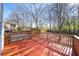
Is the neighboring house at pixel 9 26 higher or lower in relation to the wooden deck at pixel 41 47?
higher

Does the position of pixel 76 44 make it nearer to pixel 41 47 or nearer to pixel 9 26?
pixel 41 47

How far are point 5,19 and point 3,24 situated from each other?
0.07 metres

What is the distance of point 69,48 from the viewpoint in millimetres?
2389

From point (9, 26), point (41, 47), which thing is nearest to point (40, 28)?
point (41, 47)

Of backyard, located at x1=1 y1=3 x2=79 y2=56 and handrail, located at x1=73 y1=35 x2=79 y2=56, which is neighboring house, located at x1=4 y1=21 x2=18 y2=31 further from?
handrail, located at x1=73 y1=35 x2=79 y2=56

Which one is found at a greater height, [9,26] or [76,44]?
[9,26]

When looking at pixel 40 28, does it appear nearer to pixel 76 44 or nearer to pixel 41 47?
pixel 41 47

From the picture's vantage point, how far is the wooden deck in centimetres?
240

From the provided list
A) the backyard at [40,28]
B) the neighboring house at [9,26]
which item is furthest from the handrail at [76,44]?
the neighboring house at [9,26]

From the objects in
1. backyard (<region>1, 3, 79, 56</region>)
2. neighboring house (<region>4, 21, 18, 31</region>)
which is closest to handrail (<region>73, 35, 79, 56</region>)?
backyard (<region>1, 3, 79, 56</region>)

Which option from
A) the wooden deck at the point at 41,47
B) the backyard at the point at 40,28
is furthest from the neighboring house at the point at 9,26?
the wooden deck at the point at 41,47

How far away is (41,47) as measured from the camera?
2.42m

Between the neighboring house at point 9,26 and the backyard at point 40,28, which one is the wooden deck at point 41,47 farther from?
the neighboring house at point 9,26

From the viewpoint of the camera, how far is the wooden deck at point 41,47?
2400 mm
